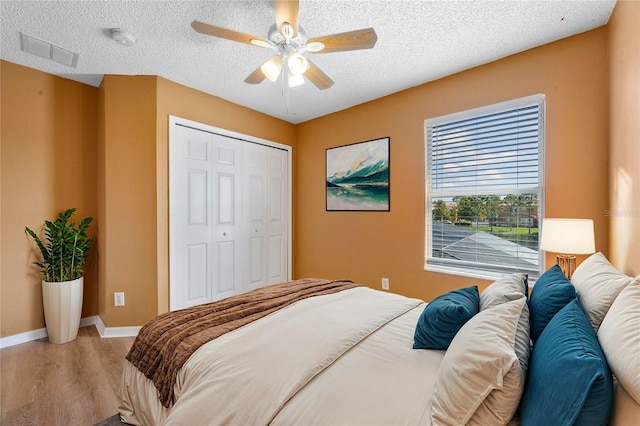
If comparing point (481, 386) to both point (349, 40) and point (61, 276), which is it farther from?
point (61, 276)

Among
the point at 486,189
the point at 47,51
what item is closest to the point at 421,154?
the point at 486,189

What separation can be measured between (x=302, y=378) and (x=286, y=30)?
182cm

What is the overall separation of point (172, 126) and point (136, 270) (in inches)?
58.5

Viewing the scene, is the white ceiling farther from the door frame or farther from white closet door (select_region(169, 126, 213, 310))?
white closet door (select_region(169, 126, 213, 310))

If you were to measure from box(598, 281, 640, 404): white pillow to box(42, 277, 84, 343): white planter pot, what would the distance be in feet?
12.0

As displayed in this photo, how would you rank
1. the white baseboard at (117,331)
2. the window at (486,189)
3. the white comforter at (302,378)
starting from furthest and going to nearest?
the white baseboard at (117,331), the window at (486,189), the white comforter at (302,378)

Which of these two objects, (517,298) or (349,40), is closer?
(517,298)

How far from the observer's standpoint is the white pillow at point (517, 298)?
99cm

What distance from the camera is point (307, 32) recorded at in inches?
84.6

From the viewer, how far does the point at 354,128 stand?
3.72m

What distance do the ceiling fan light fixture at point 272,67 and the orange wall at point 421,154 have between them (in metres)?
1.67

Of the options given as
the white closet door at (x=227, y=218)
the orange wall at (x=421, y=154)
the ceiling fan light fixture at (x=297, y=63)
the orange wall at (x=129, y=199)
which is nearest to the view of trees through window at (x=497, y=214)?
the orange wall at (x=421, y=154)

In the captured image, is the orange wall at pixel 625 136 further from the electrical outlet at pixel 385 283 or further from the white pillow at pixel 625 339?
the electrical outlet at pixel 385 283

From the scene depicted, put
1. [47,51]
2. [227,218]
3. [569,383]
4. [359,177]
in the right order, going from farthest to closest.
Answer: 1. [359,177]
2. [227,218]
3. [47,51]
4. [569,383]
